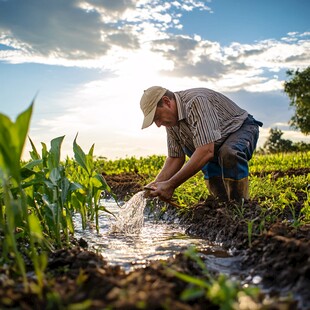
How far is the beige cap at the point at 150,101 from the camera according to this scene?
409 cm

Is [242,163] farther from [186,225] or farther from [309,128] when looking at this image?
[309,128]

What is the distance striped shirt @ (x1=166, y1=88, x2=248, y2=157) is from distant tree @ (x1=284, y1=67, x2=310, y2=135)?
84.5ft

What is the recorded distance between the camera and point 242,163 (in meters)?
4.59

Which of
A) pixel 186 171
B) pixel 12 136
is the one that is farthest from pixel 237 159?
pixel 12 136

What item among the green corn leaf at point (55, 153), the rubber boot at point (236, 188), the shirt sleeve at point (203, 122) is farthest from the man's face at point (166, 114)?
the green corn leaf at point (55, 153)

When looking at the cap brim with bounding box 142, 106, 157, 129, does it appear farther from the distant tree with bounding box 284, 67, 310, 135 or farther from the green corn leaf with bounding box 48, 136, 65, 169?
the distant tree with bounding box 284, 67, 310, 135

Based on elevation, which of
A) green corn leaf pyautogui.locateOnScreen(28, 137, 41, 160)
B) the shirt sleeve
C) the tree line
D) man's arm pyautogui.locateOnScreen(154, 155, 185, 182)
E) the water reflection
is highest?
the tree line

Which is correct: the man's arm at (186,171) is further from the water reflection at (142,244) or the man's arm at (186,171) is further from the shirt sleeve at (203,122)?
the water reflection at (142,244)

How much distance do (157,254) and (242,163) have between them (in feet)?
5.58

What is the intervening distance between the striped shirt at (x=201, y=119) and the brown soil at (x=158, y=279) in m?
0.94

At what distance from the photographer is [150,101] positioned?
4090 millimetres

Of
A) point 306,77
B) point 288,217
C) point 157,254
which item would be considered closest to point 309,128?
point 306,77

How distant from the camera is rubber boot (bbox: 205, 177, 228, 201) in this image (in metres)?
5.04

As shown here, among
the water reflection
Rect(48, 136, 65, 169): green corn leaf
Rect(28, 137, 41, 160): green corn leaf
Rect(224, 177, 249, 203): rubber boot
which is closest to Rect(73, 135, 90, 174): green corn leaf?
Rect(28, 137, 41, 160): green corn leaf
